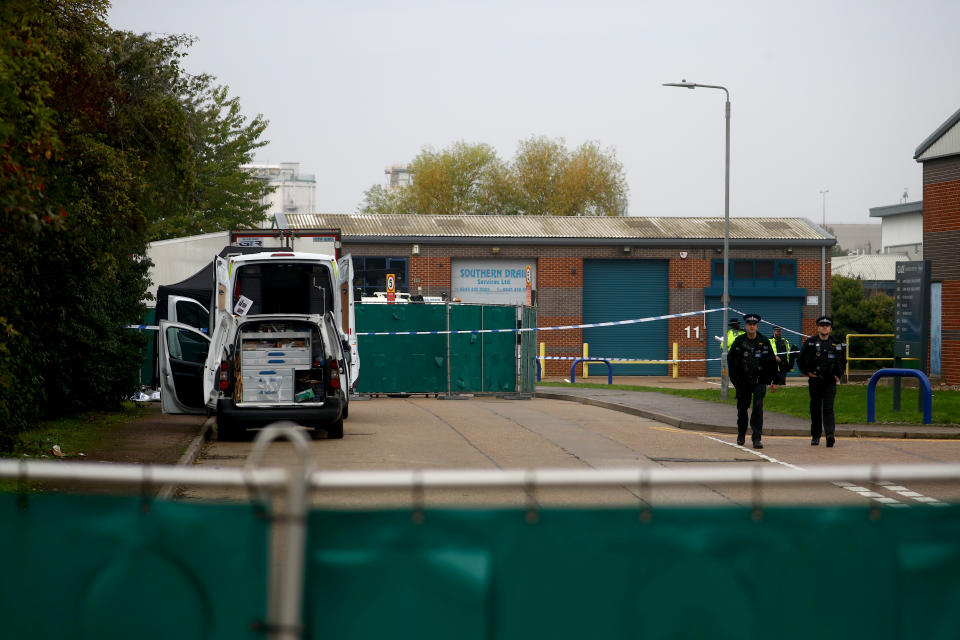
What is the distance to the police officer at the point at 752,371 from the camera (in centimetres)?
1628

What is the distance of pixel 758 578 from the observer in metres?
3.62

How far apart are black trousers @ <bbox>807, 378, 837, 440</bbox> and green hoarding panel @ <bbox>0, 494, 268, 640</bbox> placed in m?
13.9

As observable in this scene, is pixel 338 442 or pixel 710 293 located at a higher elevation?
pixel 710 293

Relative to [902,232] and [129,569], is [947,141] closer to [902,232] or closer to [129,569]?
[129,569]

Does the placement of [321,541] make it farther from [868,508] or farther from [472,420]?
[472,420]

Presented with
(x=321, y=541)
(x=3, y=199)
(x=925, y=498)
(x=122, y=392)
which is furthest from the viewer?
(x=122, y=392)

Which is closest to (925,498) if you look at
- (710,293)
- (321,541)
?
(321,541)

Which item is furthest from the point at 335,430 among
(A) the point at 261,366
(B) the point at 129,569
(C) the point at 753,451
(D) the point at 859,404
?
(B) the point at 129,569

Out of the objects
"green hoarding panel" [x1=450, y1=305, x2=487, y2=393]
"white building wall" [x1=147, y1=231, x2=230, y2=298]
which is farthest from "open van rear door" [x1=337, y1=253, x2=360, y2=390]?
"white building wall" [x1=147, y1=231, x2=230, y2=298]

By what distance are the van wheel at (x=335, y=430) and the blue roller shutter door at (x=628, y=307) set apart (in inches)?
1230

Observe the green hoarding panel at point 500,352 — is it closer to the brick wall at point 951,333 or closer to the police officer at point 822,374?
the police officer at point 822,374

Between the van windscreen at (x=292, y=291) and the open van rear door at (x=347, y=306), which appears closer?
the open van rear door at (x=347, y=306)

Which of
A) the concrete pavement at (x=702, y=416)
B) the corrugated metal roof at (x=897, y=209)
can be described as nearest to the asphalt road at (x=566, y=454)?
the concrete pavement at (x=702, y=416)

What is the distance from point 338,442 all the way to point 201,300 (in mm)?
7516
